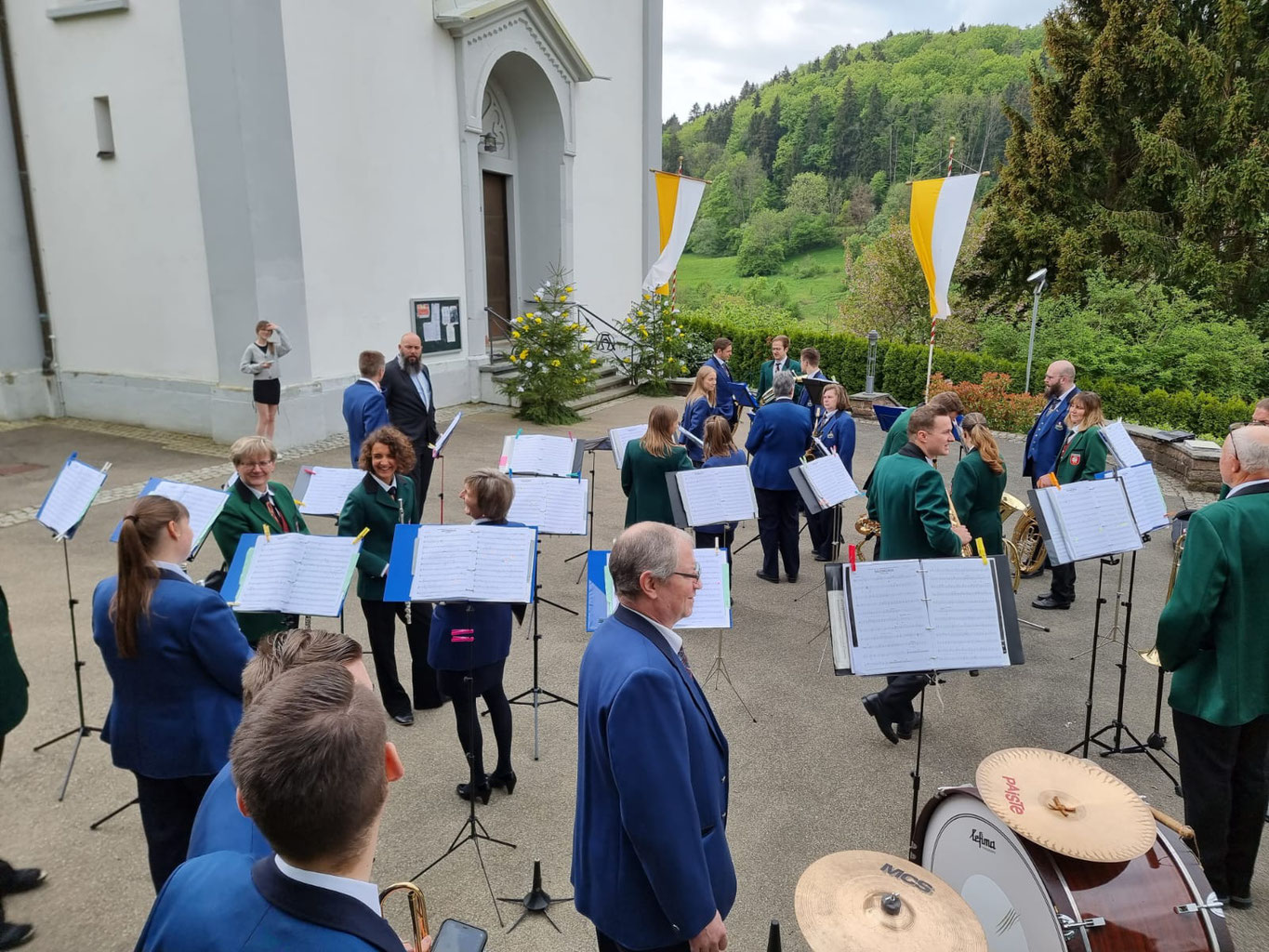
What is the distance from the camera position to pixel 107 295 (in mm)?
12602

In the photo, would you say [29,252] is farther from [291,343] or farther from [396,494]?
[396,494]

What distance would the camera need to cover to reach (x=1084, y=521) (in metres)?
4.87

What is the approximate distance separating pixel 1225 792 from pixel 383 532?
4.50 m

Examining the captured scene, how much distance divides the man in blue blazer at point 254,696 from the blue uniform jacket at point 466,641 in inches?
62.0

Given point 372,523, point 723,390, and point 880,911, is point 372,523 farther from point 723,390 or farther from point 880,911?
point 723,390

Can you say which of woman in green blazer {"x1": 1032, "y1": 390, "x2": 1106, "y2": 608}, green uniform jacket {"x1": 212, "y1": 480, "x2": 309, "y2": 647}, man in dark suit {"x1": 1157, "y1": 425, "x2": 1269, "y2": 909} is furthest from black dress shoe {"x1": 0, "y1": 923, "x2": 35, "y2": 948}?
woman in green blazer {"x1": 1032, "y1": 390, "x2": 1106, "y2": 608}

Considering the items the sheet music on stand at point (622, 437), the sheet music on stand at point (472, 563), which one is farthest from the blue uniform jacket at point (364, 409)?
the sheet music on stand at point (472, 563)

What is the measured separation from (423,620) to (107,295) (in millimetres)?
10692

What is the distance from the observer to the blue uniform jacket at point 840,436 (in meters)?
7.94

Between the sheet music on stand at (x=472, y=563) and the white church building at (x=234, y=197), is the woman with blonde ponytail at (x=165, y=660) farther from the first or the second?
the white church building at (x=234, y=197)

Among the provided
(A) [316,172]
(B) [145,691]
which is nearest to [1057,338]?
(A) [316,172]

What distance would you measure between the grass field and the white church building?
141 ft

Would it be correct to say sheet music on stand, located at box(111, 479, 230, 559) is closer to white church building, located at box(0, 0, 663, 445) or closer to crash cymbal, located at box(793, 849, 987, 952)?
crash cymbal, located at box(793, 849, 987, 952)

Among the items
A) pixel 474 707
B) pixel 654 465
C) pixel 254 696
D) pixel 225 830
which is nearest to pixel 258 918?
pixel 225 830
